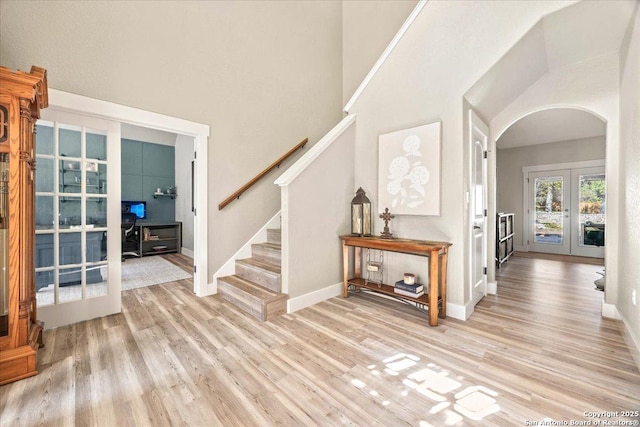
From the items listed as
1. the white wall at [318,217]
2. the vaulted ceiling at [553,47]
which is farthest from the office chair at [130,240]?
the vaulted ceiling at [553,47]

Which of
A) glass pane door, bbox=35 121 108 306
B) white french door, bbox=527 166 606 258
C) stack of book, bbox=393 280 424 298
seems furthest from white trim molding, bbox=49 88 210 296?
white french door, bbox=527 166 606 258

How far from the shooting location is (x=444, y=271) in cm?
263

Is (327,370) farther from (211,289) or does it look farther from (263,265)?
(211,289)

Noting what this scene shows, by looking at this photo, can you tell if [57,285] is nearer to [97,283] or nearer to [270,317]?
[97,283]

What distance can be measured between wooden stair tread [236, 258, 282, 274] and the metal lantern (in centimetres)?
103

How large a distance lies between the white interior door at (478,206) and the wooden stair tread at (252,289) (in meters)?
2.07

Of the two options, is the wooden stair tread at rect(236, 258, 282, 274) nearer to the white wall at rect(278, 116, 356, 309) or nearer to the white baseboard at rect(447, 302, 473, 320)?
the white wall at rect(278, 116, 356, 309)

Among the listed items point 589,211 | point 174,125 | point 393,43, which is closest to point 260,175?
point 174,125

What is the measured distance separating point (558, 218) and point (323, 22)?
6906mm

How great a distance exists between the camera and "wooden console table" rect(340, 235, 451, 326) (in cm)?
248

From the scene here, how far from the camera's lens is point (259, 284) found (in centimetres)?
311

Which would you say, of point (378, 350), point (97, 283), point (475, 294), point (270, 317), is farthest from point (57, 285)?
point (475, 294)

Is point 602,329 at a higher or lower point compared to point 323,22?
lower

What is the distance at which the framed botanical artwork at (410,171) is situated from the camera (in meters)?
2.76
